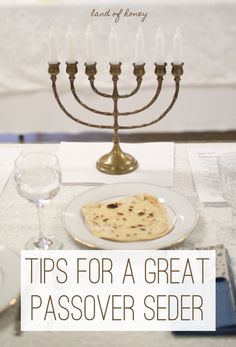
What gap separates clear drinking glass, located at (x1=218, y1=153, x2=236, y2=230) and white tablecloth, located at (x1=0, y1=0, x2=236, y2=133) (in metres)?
1.22

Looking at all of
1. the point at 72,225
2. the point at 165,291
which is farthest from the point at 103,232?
the point at 165,291

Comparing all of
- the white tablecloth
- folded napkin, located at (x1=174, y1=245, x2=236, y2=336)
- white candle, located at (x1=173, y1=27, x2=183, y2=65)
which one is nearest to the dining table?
folded napkin, located at (x1=174, y1=245, x2=236, y2=336)

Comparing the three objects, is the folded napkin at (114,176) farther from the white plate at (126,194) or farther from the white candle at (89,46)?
the white candle at (89,46)

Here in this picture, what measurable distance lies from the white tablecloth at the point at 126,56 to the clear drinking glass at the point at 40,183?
4.42 feet

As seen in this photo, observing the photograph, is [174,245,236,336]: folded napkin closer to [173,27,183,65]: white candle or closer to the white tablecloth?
[173,27,183,65]: white candle

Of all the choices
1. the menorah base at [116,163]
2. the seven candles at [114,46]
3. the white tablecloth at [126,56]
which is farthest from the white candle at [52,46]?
the white tablecloth at [126,56]

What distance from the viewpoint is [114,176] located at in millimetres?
1322

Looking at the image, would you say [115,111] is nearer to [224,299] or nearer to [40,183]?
[40,183]

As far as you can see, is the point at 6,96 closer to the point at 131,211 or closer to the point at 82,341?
the point at 131,211

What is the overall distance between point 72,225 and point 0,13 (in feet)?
4.93

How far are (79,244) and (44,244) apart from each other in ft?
0.19

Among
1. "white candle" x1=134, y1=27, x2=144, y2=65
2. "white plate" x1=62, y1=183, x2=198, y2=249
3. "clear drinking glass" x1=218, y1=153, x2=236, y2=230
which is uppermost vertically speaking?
"white candle" x1=134, y1=27, x2=144, y2=65

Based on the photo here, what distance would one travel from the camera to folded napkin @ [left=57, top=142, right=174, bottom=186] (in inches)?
51.5

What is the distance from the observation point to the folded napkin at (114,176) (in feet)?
4.29
